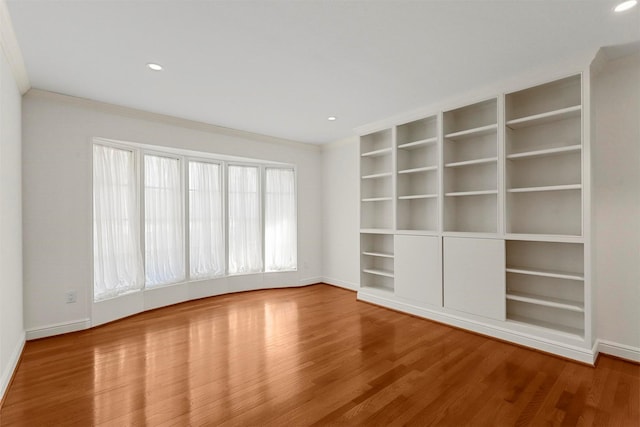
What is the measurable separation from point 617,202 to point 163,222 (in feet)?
17.5

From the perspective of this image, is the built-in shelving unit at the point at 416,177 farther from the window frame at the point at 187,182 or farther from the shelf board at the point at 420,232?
the window frame at the point at 187,182

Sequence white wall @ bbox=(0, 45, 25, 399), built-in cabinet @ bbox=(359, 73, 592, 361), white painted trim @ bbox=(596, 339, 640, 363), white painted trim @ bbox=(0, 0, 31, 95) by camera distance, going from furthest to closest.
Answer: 1. built-in cabinet @ bbox=(359, 73, 592, 361)
2. white painted trim @ bbox=(596, 339, 640, 363)
3. white wall @ bbox=(0, 45, 25, 399)
4. white painted trim @ bbox=(0, 0, 31, 95)

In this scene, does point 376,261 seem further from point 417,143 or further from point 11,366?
point 11,366

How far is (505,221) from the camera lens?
309cm

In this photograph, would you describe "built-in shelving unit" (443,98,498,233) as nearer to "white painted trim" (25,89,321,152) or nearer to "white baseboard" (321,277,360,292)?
"white baseboard" (321,277,360,292)

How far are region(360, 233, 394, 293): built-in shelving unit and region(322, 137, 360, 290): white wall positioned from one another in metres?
0.21

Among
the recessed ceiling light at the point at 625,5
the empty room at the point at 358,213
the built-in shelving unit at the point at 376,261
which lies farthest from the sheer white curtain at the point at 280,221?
the recessed ceiling light at the point at 625,5

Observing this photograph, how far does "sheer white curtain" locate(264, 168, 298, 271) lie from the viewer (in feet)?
17.9

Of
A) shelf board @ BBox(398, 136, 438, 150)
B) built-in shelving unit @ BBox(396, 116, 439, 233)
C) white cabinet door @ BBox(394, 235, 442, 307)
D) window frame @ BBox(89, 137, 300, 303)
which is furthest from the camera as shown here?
built-in shelving unit @ BBox(396, 116, 439, 233)

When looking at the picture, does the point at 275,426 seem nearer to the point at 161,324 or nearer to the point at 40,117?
the point at 161,324

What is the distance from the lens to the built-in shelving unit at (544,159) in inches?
114

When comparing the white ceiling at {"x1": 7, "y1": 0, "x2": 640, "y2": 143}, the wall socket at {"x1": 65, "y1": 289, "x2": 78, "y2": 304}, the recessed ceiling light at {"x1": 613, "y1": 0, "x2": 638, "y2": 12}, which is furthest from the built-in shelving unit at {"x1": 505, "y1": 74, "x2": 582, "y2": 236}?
the wall socket at {"x1": 65, "y1": 289, "x2": 78, "y2": 304}

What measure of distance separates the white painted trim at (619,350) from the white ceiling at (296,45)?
265 centimetres

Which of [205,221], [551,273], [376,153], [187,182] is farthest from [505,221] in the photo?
[187,182]
